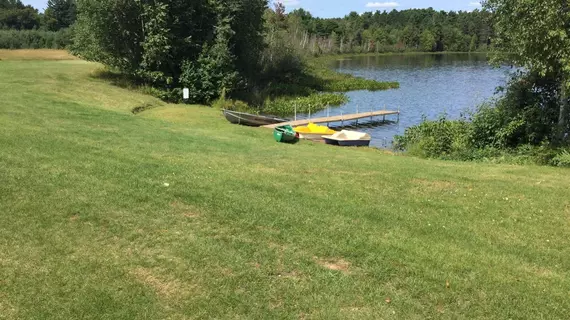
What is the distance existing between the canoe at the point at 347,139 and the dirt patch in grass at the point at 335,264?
688 inches

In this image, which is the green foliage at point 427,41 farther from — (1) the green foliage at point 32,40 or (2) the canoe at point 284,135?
(2) the canoe at point 284,135

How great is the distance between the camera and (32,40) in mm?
69125

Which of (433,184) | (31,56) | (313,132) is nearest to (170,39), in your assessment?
(313,132)

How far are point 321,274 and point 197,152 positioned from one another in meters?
7.63

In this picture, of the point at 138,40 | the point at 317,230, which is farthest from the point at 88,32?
the point at 317,230

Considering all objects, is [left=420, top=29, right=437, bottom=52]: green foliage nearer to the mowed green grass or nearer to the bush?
the bush

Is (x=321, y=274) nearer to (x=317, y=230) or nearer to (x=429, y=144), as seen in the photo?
(x=317, y=230)

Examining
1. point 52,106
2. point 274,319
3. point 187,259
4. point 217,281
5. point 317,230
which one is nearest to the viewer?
point 274,319

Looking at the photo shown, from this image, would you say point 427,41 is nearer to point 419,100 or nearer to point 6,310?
point 419,100

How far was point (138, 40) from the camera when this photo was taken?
33.9m

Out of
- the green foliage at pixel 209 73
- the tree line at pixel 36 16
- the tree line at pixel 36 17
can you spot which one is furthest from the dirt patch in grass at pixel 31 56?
the tree line at pixel 36 16

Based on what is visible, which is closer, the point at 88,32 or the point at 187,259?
the point at 187,259

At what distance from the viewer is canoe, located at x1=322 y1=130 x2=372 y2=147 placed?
23.2 metres

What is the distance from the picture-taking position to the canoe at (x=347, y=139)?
23.2m
